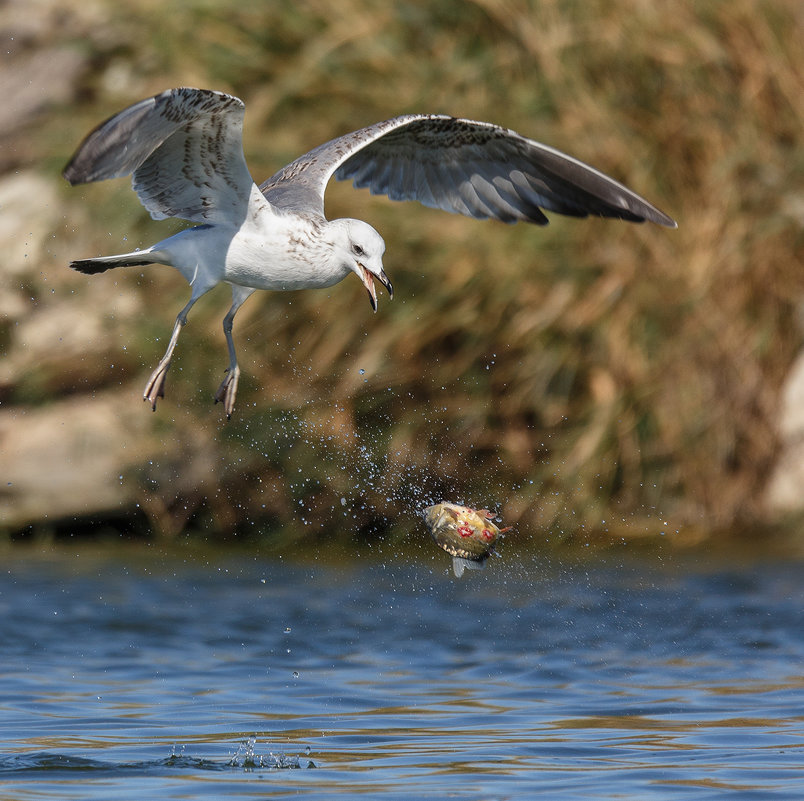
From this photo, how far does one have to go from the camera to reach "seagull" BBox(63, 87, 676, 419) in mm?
4926

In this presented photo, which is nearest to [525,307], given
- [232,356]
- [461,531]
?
[232,356]

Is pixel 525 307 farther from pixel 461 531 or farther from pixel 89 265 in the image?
pixel 461 531

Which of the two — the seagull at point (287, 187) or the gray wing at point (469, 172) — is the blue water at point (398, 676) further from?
the gray wing at point (469, 172)

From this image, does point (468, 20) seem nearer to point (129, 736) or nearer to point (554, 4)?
point (554, 4)

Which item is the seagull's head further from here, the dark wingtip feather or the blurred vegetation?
the blurred vegetation

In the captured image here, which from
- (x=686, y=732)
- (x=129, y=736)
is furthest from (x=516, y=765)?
(x=129, y=736)

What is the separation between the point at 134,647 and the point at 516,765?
272cm

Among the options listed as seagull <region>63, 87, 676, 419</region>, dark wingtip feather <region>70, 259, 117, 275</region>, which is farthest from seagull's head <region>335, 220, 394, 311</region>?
dark wingtip feather <region>70, 259, 117, 275</region>

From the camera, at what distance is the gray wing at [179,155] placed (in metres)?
4.63

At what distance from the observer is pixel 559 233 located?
9414mm

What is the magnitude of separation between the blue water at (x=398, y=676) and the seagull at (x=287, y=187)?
1296mm

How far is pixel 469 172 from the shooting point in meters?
6.61

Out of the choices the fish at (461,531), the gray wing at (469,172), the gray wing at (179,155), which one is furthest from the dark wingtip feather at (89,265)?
the fish at (461,531)

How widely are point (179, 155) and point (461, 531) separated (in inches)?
67.5
